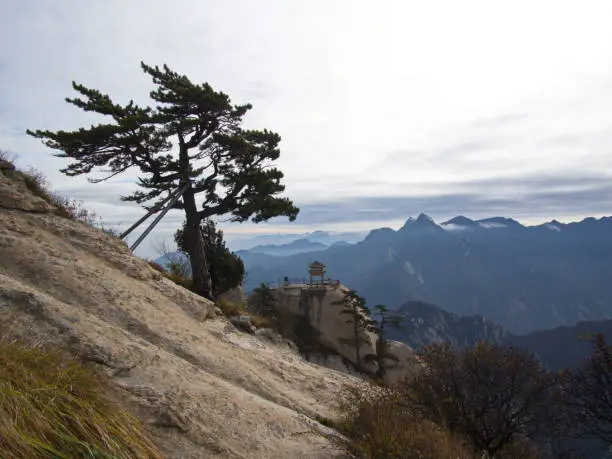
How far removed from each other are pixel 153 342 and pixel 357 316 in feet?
107

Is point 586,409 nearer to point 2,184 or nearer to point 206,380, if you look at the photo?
point 206,380

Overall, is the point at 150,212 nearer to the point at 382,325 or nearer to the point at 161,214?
the point at 161,214

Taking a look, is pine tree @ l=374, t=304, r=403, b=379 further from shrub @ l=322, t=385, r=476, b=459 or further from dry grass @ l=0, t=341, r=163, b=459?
dry grass @ l=0, t=341, r=163, b=459

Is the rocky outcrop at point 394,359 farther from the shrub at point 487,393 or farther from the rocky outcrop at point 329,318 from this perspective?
the shrub at point 487,393

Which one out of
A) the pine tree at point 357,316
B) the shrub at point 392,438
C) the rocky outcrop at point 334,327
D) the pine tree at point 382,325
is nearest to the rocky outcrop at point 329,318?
the rocky outcrop at point 334,327

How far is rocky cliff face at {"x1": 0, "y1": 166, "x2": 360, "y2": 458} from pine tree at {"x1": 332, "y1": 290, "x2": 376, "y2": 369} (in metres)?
26.6

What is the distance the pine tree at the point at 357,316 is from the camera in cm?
4041

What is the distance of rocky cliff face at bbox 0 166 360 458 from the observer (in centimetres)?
658

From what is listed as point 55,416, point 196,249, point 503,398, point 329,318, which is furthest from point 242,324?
point 329,318

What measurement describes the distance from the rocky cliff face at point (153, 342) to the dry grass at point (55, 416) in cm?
120

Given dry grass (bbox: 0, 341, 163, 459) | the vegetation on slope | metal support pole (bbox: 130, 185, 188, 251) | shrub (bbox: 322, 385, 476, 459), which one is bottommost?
the vegetation on slope

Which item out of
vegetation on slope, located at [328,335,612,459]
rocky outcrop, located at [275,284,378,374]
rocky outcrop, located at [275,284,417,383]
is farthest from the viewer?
rocky outcrop, located at [275,284,378,374]

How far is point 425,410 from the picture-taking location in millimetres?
10117

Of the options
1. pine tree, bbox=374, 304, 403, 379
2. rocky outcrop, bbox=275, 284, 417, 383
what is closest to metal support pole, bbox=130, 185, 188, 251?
rocky outcrop, bbox=275, 284, 417, 383
